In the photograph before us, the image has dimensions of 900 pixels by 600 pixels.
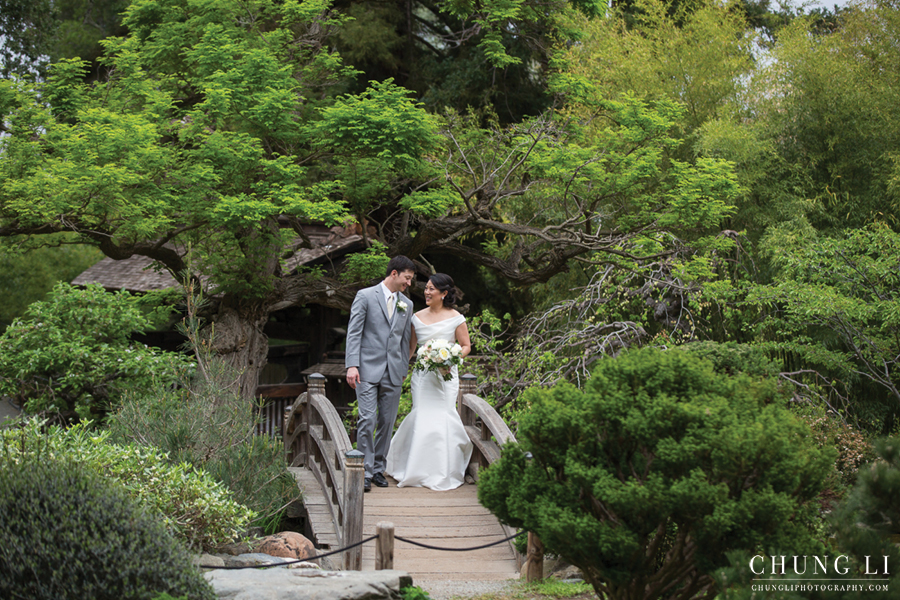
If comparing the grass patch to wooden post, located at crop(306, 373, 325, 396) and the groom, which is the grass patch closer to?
the groom

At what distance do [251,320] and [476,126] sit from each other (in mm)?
4950

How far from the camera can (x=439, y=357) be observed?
6.61 meters

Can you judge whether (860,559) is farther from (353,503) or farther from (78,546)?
(78,546)

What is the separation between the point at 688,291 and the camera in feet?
30.4

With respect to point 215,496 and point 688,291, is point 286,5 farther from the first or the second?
point 215,496

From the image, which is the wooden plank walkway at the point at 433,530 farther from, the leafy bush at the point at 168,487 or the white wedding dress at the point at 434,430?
the leafy bush at the point at 168,487

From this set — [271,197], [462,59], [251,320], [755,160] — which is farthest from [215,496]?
[462,59]

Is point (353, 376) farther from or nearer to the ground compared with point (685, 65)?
nearer to the ground

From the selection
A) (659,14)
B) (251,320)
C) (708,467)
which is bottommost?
(708,467)

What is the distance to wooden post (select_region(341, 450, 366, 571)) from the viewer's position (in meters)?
5.51

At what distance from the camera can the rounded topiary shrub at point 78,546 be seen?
3596 millimetres

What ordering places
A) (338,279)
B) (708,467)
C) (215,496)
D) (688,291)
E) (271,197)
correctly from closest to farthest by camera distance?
(708,467), (215,496), (688,291), (271,197), (338,279)

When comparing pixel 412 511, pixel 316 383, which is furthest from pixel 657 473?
pixel 316 383

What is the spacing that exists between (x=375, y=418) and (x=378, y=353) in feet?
1.88
